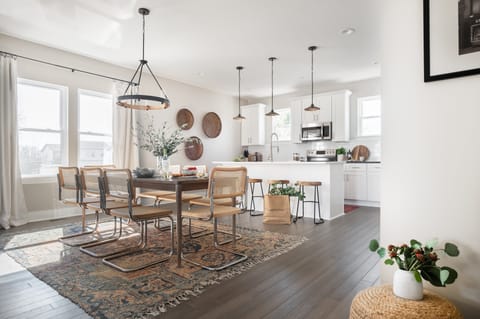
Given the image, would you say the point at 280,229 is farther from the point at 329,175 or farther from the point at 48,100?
the point at 48,100

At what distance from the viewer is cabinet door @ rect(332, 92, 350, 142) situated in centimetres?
656

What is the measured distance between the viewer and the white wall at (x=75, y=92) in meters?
4.41

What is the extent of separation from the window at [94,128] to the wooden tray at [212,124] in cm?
246

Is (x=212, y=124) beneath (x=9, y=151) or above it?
above

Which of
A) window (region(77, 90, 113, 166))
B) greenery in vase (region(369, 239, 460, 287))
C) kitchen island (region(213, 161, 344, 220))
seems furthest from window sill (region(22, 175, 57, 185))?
greenery in vase (region(369, 239, 460, 287))

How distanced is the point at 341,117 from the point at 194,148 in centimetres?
368

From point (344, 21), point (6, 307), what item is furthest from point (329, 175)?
point (6, 307)

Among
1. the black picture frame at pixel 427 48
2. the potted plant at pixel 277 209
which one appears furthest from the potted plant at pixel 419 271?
the potted plant at pixel 277 209

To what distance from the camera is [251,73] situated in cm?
612

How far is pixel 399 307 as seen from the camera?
121 cm

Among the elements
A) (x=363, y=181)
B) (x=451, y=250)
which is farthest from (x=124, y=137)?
(x=451, y=250)

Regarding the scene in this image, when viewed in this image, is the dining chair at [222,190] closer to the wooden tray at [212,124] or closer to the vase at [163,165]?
the vase at [163,165]

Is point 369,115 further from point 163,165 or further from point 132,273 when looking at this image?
point 132,273

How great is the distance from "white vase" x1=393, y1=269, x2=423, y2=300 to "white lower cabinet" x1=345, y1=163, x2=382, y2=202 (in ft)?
16.3
